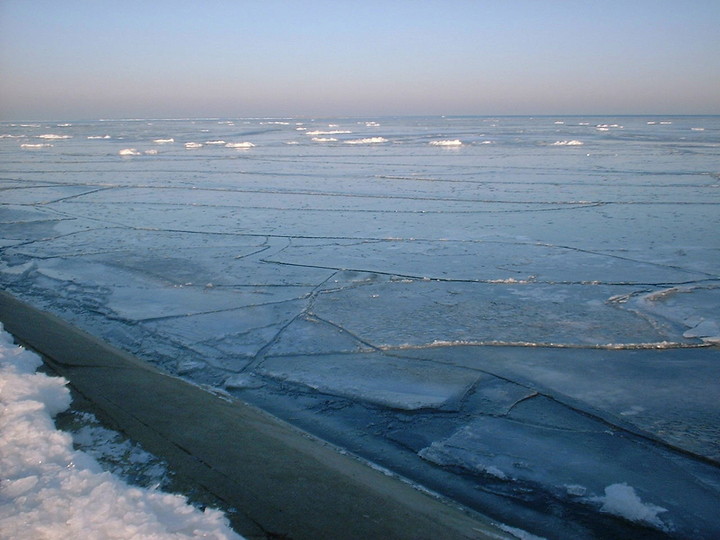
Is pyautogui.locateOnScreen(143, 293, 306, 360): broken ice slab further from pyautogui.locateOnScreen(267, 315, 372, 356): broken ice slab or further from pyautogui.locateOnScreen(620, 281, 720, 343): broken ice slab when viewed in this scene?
pyautogui.locateOnScreen(620, 281, 720, 343): broken ice slab

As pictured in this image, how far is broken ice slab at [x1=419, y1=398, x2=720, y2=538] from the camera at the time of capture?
7.24ft

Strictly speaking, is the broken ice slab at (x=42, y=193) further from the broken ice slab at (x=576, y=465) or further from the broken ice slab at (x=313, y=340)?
the broken ice slab at (x=576, y=465)

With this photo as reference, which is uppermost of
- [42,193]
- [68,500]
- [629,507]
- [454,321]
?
[42,193]

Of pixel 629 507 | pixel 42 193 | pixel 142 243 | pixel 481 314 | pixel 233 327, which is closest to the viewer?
pixel 629 507

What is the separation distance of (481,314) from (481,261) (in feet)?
5.23

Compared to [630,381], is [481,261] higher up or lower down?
higher up

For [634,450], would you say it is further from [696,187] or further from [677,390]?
[696,187]

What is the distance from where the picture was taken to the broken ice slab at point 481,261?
17.2 feet

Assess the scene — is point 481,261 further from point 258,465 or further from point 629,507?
point 258,465

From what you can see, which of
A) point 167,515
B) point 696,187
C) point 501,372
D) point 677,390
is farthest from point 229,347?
→ point 696,187

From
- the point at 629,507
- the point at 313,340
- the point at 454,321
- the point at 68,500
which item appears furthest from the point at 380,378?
the point at 68,500

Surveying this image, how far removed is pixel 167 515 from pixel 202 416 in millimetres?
777

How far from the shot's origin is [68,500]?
5.45ft

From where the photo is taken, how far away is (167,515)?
5.37 feet
